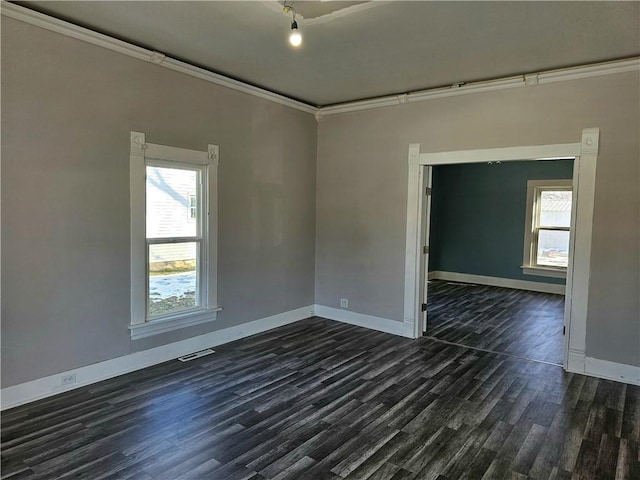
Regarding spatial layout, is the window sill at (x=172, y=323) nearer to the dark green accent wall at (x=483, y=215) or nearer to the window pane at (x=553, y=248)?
the dark green accent wall at (x=483, y=215)

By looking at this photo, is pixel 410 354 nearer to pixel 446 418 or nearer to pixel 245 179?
pixel 446 418

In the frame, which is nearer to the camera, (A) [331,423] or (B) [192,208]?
(A) [331,423]

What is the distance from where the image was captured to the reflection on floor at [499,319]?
4.78 meters

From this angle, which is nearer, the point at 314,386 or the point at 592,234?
the point at 314,386

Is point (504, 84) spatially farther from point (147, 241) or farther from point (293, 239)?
point (147, 241)

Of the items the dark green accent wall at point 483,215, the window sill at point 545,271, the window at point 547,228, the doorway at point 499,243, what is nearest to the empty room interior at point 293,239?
the doorway at point 499,243

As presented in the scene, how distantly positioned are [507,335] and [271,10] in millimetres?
4538

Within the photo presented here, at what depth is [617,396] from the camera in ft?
11.4

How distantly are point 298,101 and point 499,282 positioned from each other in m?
5.87

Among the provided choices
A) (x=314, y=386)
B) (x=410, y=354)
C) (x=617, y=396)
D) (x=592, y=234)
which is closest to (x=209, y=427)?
(x=314, y=386)

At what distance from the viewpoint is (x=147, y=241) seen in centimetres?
383

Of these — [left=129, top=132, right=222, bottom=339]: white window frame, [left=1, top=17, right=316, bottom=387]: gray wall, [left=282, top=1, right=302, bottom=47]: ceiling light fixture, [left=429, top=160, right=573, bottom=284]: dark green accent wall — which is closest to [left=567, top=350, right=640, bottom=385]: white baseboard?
[left=1, top=17, right=316, bottom=387]: gray wall

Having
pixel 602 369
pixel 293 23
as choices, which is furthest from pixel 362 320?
pixel 293 23

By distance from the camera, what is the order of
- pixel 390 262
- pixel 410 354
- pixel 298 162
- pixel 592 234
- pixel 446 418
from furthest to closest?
pixel 298 162
pixel 390 262
pixel 410 354
pixel 592 234
pixel 446 418
